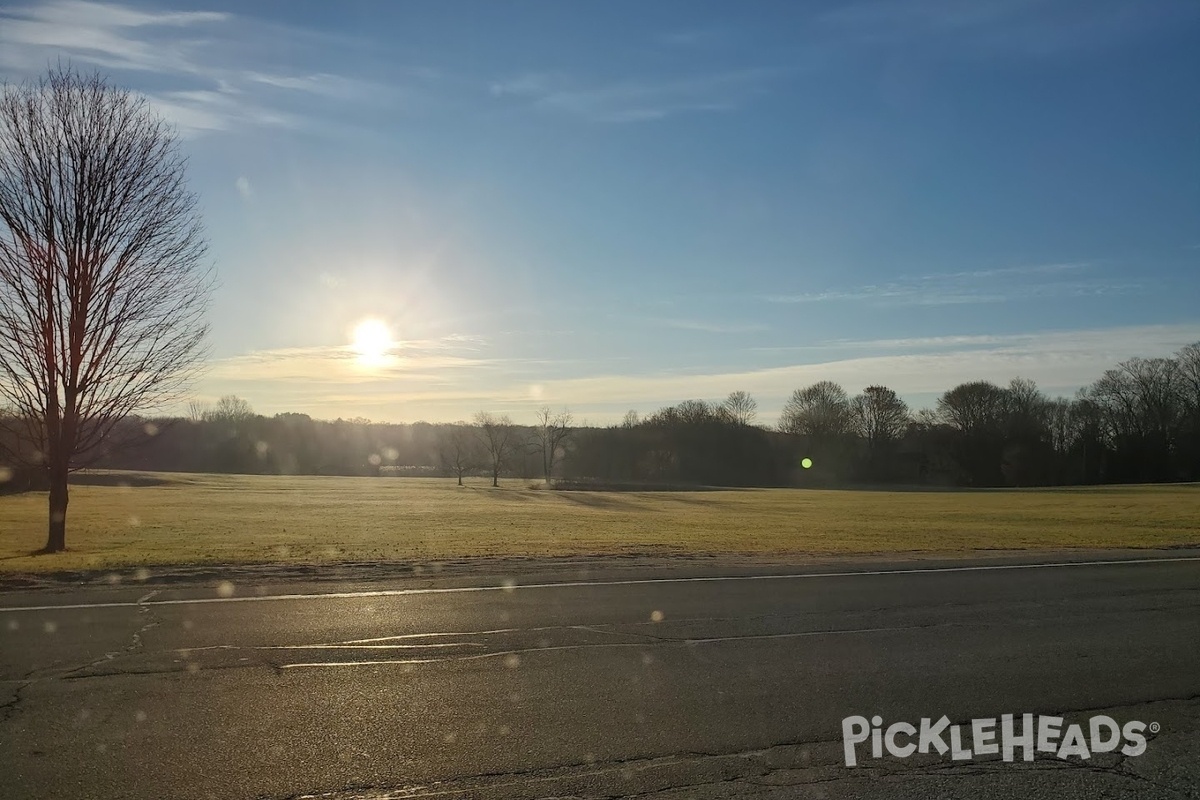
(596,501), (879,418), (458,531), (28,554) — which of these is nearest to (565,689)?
(28,554)

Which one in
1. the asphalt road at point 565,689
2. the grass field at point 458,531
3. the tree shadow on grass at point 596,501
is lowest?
the tree shadow on grass at point 596,501

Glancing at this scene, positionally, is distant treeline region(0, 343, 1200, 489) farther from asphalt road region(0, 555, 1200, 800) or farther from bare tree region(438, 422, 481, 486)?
asphalt road region(0, 555, 1200, 800)

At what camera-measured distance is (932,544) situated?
842 inches

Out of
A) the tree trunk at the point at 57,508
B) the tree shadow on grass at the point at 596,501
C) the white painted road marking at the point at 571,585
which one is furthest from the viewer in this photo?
the tree shadow on grass at the point at 596,501

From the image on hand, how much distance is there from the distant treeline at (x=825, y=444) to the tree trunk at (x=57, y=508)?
6301cm

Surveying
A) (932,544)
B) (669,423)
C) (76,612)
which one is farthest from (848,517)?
(669,423)

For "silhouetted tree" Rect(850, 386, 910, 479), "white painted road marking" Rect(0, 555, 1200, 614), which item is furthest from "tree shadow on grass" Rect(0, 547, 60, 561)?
"silhouetted tree" Rect(850, 386, 910, 479)

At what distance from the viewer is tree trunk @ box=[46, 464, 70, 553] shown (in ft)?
65.3

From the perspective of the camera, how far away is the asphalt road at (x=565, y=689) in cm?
508

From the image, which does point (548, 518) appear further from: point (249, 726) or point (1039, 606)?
point (249, 726)

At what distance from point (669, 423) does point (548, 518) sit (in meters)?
70.0

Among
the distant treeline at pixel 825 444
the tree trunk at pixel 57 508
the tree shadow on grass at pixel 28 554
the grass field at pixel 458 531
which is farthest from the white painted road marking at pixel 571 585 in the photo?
the distant treeline at pixel 825 444

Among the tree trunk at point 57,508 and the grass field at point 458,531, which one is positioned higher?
the tree trunk at point 57,508

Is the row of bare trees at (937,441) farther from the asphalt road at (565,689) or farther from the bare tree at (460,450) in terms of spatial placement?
the asphalt road at (565,689)
